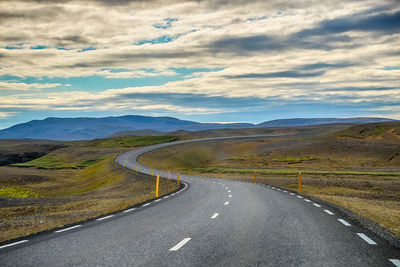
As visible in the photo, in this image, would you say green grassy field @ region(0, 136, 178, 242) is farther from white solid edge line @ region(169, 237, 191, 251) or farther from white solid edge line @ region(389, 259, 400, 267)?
white solid edge line @ region(389, 259, 400, 267)

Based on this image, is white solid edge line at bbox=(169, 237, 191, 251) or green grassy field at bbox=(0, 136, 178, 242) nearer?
white solid edge line at bbox=(169, 237, 191, 251)

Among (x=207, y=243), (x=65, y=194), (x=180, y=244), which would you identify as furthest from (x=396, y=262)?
(x=65, y=194)

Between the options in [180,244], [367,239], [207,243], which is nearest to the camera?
[180,244]

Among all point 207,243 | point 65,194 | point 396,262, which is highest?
point 396,262

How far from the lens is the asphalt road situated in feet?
22.7

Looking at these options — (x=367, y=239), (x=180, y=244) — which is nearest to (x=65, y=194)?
(x=180, y=244)

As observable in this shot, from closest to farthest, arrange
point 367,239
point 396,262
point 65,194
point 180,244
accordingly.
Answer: point 396,262, point 180,244, point 367,239, point 65,194

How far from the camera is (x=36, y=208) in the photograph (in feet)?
70.4

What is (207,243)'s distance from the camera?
27.7 feet

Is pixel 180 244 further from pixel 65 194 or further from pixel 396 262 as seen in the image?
pixel 65 194

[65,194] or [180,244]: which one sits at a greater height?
[180,244]

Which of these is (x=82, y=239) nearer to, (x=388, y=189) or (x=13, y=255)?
(x=13, y=255)

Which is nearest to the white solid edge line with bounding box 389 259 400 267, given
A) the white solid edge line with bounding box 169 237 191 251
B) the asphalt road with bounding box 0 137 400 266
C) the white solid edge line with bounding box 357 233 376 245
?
the asphalt road with bounding box 0 137 400 266

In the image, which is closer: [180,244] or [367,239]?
[180,244]
